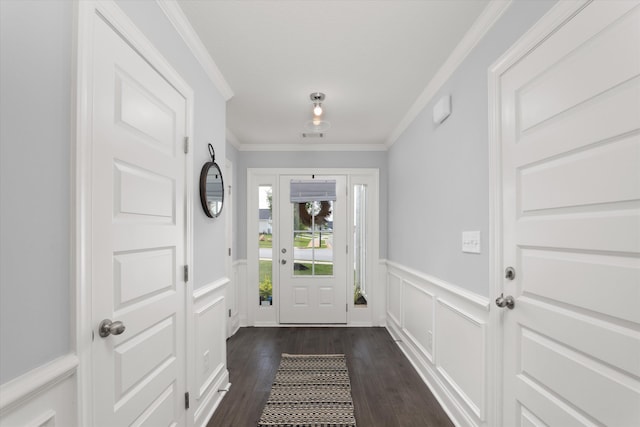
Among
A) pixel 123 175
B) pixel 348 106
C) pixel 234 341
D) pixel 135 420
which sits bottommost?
pixel 234 341

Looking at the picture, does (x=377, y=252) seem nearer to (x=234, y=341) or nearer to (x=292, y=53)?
(x=234, y=341)

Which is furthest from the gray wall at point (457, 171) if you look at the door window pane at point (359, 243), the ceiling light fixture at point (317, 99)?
the door window pane at point (359, 243)

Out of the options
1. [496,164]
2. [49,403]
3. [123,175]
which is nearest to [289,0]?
[123,175]

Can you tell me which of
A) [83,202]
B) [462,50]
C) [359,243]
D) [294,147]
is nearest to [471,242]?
[462,50]

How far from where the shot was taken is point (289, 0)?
5.31 feet

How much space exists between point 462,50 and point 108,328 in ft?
7.62

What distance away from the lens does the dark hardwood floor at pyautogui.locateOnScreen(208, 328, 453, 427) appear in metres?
2.23

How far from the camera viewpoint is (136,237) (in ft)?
4.50

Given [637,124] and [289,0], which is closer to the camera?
[637,124]

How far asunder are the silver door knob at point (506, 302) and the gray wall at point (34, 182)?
1.74 meters

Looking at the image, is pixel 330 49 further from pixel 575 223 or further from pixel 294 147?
pixel 294 147

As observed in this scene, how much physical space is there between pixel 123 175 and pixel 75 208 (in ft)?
1.00

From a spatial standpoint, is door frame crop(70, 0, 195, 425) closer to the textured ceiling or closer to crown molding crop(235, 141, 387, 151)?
the textured ceiling

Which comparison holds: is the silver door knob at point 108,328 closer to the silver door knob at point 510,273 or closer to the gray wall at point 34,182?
the gray wall at point 34,182
